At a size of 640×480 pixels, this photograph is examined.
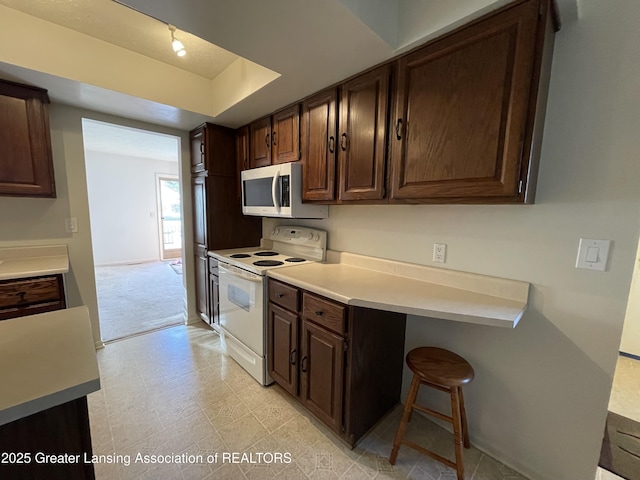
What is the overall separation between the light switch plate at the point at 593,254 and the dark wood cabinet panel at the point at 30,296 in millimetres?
3105

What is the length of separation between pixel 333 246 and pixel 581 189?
5.08 ft

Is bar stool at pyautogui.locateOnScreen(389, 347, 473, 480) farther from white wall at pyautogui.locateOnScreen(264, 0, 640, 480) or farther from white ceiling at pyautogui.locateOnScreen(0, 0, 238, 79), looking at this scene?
white ceiling at pyautogui.locateOnScreen(0, 0, 238, 79)

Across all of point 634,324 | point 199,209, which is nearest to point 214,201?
point 199,209

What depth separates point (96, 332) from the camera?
2.51 m

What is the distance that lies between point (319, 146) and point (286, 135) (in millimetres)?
435

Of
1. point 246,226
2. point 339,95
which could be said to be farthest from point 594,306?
point 246,226

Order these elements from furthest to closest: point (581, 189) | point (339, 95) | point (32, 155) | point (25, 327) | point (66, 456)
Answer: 1. point (32, 155)
2. point (339, 95)
3. point (581, 189)
4. point (25, 327)
5. point (66, 456)

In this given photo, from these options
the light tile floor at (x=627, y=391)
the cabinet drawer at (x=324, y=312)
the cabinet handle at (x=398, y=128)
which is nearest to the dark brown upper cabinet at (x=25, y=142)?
the cabinet drawer at (x=324, y=312)

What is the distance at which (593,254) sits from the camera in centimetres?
116

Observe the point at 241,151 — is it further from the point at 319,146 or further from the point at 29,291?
the point at 29,291

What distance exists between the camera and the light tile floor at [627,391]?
69.1 inches

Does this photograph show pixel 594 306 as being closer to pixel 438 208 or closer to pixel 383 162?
pixel 438 208

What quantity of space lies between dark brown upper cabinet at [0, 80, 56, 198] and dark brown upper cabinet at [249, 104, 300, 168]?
4.99ft

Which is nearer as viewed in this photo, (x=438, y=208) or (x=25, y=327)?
(x=25, y=327)
